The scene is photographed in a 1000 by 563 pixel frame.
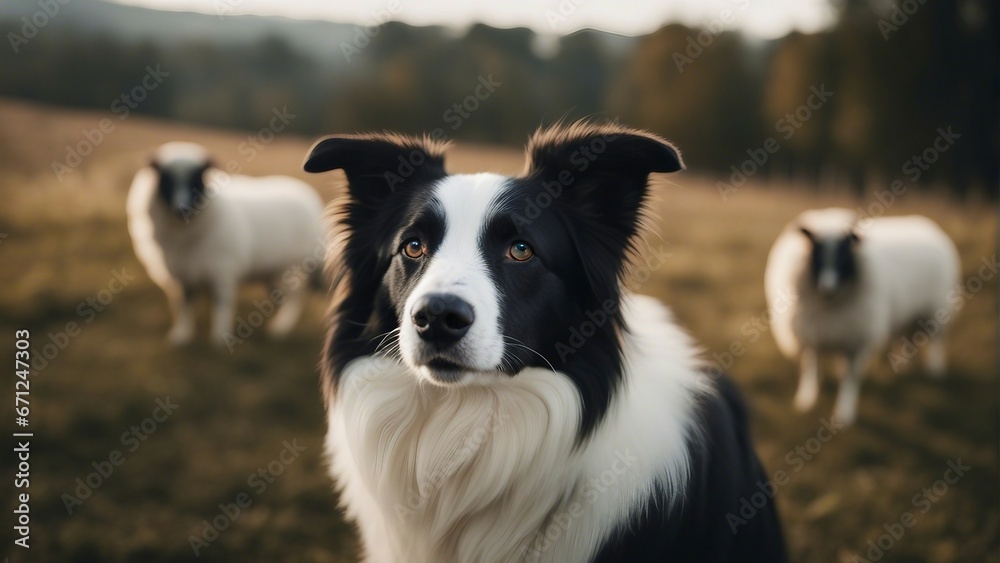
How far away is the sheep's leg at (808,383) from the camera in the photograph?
641cm

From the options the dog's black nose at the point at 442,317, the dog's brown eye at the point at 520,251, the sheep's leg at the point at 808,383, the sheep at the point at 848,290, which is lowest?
the sheep's leg at the point at 808,383

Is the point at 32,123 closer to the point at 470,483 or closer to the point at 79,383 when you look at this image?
the point at 79,383

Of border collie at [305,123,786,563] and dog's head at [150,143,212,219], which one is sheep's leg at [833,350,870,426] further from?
dog's head at [150,143,212,219]

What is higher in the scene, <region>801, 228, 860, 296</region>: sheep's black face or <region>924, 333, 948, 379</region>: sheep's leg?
<region>801, 228, 860, 296</region>: sheep's black face

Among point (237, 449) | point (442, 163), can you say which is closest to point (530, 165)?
point (442, 163)

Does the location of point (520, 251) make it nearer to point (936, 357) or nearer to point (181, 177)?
point (181, 177)

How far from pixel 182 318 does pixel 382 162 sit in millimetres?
5350

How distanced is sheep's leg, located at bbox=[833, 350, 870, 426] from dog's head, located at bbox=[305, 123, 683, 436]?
454cm

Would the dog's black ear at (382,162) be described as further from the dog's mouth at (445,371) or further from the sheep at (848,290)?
the sheep at (848,290)

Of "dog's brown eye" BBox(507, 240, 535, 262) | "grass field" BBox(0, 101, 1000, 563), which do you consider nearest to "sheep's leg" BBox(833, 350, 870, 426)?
"grass field" BBox(0, 101, 1000, 563)

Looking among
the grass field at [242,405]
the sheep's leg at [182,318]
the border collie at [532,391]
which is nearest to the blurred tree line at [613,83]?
the grass field at [242,405]

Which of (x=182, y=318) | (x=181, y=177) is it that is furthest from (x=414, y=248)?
(x=182, y=318)

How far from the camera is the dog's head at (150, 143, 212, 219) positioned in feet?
21.6

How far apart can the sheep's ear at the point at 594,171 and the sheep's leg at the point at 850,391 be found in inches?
179
